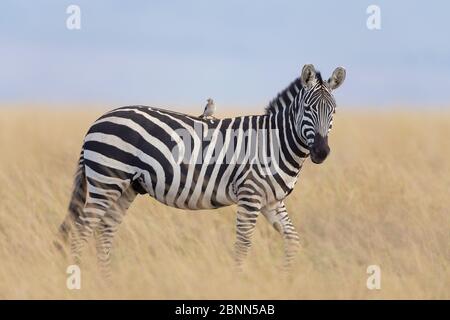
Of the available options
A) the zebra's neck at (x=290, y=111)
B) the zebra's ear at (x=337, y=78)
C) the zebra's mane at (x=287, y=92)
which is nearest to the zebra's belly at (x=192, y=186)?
the zebra's neck at (x=290, y=111)

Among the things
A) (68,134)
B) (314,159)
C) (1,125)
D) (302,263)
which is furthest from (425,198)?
(1,125)

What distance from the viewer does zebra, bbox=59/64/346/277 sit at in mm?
8586

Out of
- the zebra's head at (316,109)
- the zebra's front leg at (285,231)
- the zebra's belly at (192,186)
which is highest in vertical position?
the zebra's head at (316,109)

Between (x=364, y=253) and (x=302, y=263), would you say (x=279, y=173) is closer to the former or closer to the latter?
(x=302, y=263)

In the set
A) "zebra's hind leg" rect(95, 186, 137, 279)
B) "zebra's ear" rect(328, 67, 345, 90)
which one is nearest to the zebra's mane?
"zebra's ear" rect(328, 67, 345, 90)

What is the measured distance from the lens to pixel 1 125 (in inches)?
1094

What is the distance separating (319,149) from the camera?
8.13 meters

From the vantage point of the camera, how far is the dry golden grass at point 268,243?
24.9ft

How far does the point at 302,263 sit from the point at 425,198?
3.98 m

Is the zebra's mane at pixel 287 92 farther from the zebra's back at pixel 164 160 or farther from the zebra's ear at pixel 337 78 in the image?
the zebra's back at pixel 164 160

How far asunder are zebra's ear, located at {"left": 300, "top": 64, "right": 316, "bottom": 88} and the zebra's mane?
74mm

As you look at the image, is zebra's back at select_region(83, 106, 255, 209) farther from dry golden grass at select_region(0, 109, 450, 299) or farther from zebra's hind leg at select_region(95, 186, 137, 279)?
dry golden grass at select_region(0, 109, 450, 299)
